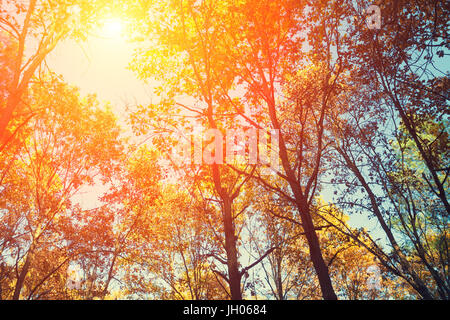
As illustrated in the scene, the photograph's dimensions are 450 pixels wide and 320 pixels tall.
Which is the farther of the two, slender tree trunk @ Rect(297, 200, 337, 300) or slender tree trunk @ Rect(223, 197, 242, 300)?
slender tree trunk @ Rect(297, 200, 337, 300)

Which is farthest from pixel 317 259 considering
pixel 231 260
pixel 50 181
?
pixel 50 181

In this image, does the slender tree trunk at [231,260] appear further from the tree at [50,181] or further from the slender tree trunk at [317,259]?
the tree at [50,181]

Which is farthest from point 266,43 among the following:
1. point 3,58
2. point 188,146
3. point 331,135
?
point 3,58

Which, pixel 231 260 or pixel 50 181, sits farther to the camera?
pixel 50 181

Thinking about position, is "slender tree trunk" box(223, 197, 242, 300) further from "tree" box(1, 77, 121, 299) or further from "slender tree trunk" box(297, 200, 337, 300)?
"tree" box(1, 77, 121, 299)

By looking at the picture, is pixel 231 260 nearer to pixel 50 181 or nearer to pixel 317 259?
pixel 317 259

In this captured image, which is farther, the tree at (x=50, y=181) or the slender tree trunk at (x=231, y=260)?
the tree at (x=50, y=181)

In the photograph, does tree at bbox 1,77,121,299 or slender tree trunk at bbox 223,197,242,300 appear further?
tree at bbox 1,77,121,299

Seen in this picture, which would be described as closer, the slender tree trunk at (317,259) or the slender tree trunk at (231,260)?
the slender tree trunk at (231,260)

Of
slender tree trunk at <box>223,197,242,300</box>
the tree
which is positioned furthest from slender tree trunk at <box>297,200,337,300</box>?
the tree

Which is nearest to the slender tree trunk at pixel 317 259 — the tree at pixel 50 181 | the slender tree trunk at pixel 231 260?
the slender tree trunk at pixel 231 260

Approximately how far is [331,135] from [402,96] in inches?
187

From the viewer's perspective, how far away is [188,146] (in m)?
10.8
